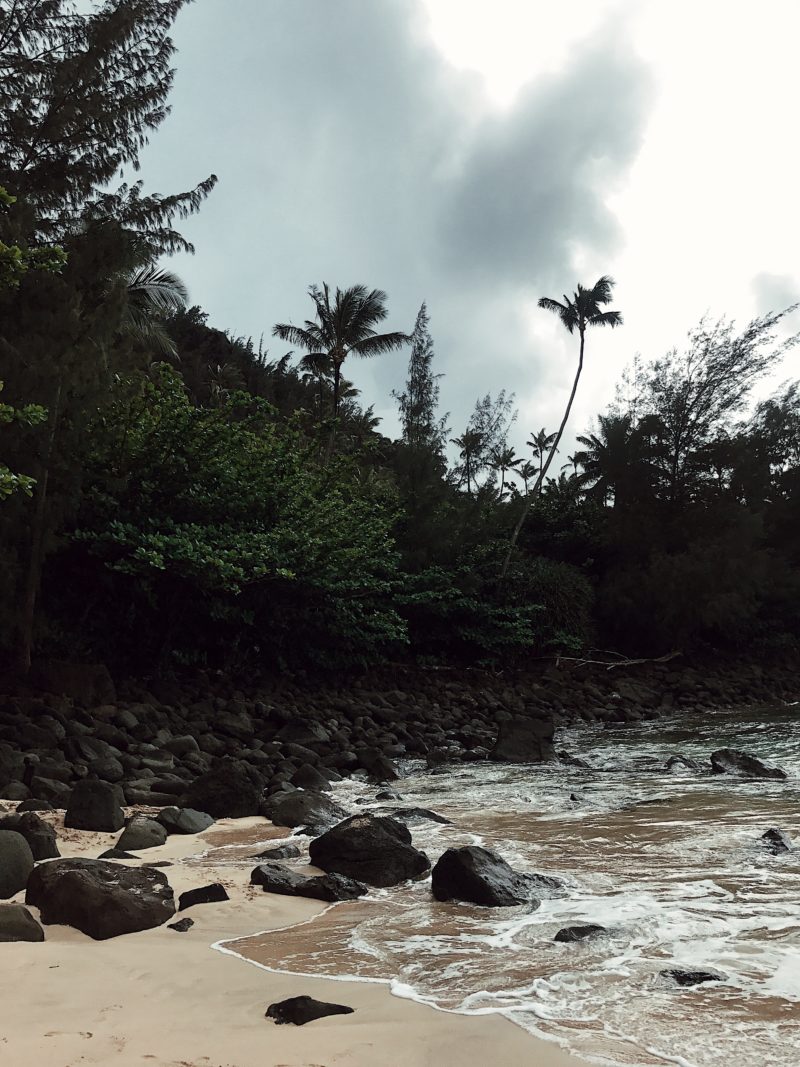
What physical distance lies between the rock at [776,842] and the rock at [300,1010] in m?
3.56

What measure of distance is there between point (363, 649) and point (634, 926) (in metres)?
12.3

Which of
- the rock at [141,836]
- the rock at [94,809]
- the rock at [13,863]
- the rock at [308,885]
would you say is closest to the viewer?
the rock at [13,863]

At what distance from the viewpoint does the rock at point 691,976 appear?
2.95 metres

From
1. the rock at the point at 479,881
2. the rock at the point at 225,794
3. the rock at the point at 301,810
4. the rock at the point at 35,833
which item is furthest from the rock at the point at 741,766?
the rock at the point at 35,833

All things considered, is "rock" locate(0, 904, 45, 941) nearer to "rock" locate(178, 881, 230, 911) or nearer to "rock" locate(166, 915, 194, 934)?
"rock" locate(166, 915, 194, 934)

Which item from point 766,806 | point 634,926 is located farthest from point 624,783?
point 634,926

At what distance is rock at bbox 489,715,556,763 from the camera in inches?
425

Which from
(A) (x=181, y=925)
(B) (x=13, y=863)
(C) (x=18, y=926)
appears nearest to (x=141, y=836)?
(B) (x=13, y=863)

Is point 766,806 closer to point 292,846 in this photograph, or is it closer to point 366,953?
point 292,846

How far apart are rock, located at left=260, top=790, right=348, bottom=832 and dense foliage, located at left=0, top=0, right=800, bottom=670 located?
367 centimetres

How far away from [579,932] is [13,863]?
2.85 m

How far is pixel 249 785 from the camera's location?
22.0 ft

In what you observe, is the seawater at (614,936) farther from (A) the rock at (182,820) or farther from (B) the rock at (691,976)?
(A) the rock at (182,820)

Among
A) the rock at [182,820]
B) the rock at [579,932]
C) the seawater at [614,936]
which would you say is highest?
the rock at [182,820]
